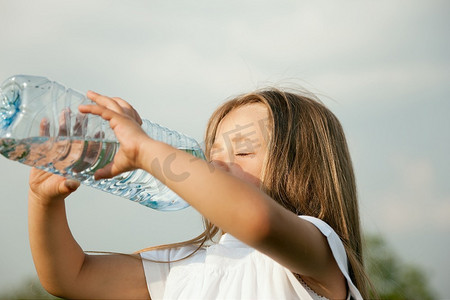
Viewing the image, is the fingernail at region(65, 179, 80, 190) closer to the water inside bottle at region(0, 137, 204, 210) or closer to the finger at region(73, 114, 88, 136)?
the water inside bottle at region(0, 137, 204, 210)

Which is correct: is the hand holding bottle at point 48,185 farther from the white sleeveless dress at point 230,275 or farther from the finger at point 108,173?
the white sleeveless dress at point 230,275

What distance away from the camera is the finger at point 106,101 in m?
1.90

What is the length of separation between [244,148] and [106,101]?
36.6 inches

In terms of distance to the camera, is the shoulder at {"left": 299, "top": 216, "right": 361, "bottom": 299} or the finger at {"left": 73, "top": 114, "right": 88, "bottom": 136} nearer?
the shoulder at {"left": 299, "top": 216, "right": 361, "bottom": 299}

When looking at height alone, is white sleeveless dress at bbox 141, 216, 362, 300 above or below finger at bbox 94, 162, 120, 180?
below

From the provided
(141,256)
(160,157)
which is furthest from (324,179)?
(160,157)

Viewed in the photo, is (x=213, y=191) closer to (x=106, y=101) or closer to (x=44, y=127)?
(x=106, y=101)

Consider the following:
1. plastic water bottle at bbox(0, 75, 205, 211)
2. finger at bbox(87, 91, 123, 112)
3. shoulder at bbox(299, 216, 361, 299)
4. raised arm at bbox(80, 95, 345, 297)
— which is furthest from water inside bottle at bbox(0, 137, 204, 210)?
shoulder at bbox(299, 216, 361, 299)

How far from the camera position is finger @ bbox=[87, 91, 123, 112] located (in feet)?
6.24

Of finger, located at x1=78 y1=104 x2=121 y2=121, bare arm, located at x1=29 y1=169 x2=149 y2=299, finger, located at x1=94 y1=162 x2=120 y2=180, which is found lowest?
bare arm, located at x1=29 y1=169 x2=149 y2=299

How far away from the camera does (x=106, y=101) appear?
75.6 inches

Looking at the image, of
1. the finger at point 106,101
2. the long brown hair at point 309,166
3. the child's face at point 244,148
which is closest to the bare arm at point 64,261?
the long brown hair at point 309,166

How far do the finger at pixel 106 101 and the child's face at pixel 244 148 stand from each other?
0.87m

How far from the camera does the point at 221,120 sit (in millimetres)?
3068
